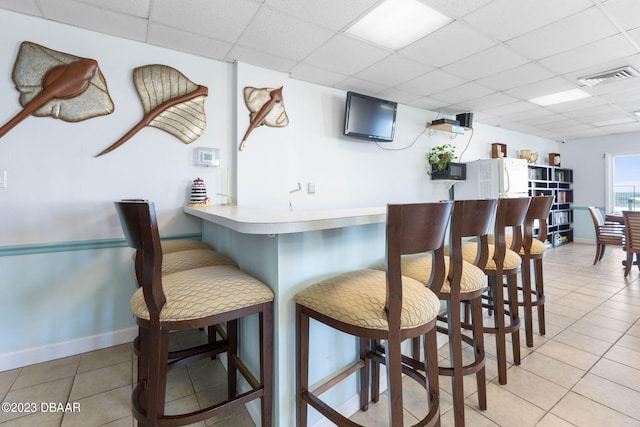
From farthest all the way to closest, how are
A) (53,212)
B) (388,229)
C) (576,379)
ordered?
(53,212), (576,379), (388,229)

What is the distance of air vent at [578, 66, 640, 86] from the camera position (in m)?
3.29

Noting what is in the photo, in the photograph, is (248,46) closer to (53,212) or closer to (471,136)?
(53,212)

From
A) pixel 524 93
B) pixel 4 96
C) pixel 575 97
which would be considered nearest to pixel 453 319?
pixel 4 96

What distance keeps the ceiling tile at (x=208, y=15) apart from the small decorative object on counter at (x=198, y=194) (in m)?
1.24

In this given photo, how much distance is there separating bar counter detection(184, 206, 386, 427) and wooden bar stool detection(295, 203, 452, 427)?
0.20 feet

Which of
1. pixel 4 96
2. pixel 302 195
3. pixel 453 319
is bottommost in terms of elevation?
pixel 453 319

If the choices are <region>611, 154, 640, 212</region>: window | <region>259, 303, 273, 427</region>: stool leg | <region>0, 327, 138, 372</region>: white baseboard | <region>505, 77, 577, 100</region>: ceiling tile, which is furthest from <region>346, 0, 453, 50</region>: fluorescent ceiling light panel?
<region>611, 154, 640, 212</region>: window

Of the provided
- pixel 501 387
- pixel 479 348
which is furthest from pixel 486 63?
pixel 501 387

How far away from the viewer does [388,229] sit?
103 centimetres

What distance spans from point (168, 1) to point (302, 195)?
2091 millimetres

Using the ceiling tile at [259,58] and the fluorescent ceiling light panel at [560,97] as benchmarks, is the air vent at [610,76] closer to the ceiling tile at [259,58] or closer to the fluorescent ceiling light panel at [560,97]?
the fluorescent ceiling light panel at [560,97]

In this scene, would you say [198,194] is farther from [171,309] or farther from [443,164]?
[443,164]

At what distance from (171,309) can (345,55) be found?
2710 millimetres

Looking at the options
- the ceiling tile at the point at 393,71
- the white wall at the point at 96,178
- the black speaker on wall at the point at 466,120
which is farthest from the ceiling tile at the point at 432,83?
the white wall at the point at 96,178
